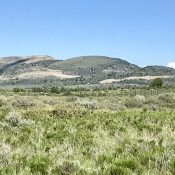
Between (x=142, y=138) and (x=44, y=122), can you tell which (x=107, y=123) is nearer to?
(x=44, y=122)

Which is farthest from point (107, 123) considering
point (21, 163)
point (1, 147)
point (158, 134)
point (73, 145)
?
point (21, 163)

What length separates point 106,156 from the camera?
11383mm

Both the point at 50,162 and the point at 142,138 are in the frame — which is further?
the point at 142,138

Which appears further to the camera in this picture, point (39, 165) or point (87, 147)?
point (87, 147)

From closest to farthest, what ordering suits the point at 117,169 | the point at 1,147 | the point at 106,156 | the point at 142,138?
the point at 117,169 → the point at 106,156 → the point at 1,147 → the point at 142,138

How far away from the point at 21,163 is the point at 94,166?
1719 millimetres

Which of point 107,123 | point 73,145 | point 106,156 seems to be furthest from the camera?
point 107,123

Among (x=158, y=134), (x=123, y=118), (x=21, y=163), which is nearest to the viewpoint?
(x=21, y=163)

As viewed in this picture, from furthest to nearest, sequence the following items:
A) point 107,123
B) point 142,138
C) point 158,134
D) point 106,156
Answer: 1. point 107,123
2. point 158,134
3. point 142,138
4. point 106,156

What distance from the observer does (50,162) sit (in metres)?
10.7

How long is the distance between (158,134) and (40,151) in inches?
189

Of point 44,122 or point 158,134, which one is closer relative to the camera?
point 158,134

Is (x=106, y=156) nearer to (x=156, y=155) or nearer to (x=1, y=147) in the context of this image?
(x=156, y=155)

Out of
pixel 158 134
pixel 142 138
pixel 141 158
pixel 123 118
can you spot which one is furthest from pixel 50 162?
pixel 123 118
